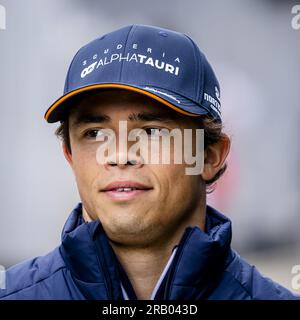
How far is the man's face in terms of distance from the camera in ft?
3.79

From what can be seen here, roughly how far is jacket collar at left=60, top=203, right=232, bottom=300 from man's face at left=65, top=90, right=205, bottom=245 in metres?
0.04

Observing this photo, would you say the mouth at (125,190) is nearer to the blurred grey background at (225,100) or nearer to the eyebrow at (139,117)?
the eyebrow at (139,117)

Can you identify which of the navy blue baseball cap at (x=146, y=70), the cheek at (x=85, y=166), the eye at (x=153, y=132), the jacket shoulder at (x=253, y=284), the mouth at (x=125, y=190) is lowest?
the jacket shoulder at (x=253, y=284)

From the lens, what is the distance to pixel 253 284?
1266mm

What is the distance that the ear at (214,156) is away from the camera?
1.33 meters

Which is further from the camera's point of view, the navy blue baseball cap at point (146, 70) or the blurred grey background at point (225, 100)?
the blurred grey background at point (225, 100)

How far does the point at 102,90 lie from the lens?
3.82ft

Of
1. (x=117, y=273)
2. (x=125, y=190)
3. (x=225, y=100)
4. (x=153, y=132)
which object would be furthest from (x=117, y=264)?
(x=225, y=100)

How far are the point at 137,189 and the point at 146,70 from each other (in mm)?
240

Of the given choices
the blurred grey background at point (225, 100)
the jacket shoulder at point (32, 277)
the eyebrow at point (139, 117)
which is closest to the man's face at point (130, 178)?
the eyebrow at point (139, 117)

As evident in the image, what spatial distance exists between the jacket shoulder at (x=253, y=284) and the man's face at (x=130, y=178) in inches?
6.2

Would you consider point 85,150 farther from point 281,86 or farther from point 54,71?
point 281,86

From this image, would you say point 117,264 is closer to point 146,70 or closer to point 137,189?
point 137,189

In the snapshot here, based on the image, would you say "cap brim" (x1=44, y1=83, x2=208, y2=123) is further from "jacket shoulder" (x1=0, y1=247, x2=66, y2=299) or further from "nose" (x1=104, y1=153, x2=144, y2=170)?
"jacket shoulder" (x1=0, y1=247, x2=66, y2=299)
